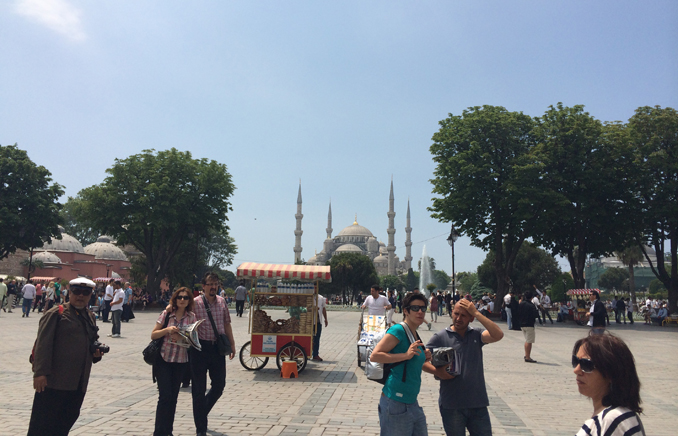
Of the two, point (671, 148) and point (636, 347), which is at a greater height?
point (671, 148)

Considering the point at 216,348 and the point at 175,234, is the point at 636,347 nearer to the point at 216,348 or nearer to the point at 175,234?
the point at 216,348

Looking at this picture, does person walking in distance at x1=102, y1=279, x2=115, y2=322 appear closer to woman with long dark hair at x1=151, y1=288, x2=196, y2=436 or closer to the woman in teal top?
woman with long dark hair at x1=151, y1=288, x2=196, y2=436

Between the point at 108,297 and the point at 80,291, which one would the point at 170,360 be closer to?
the point at 80,291

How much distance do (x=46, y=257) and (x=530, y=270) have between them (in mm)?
49117

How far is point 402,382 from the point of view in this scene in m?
3.80

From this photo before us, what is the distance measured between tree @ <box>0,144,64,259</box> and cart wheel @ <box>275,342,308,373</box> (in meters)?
35.3

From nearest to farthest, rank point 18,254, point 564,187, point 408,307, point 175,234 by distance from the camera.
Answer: point 408,307 < point 564,187 < point 175,234 < point 18,254

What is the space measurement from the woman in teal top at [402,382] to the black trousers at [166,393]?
2.45m

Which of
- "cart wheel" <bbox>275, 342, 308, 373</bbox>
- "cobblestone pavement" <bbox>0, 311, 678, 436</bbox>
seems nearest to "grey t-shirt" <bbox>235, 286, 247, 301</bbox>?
"cobblestone pavement" <bbox>0, 311, 678, 436</bbox>

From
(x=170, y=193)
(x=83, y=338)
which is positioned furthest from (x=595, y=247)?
(x=83, y=338)

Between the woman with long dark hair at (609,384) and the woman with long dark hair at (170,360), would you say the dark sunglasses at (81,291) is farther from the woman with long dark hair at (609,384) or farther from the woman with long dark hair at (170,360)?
the woman with long dark hair at (609,384)

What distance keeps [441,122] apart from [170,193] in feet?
59.3

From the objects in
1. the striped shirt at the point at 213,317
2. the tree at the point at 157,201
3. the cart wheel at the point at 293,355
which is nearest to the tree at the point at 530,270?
the tree at the point at 157,201

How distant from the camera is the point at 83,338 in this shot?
14.9 feet
